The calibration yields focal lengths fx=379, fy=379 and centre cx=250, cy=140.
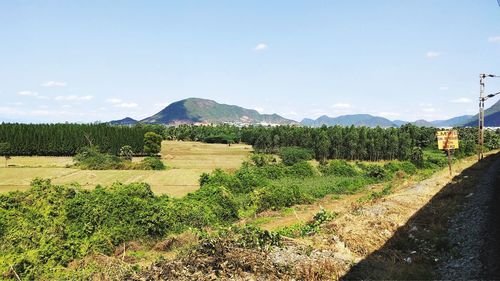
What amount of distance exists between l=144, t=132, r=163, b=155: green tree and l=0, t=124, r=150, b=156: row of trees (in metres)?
2.90

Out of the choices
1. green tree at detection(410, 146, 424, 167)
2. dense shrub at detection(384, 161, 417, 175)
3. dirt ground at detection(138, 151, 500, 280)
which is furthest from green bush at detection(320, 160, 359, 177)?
dirt ground at detection(138, 151, 500, 280)

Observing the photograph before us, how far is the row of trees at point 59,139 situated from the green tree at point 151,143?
2.90 m

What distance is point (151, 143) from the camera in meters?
111

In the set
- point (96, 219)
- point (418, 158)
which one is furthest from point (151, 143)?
point (96, 219)

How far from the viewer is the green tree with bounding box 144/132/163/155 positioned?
111 m

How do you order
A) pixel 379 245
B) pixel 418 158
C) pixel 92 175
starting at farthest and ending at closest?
pixel 418 158 < pixel 92 175 < pixel 379 245

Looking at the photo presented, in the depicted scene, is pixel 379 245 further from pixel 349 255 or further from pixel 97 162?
pixel 97 162

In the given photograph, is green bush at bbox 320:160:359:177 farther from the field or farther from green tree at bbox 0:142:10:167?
green tree at bbox 0:142:10:167

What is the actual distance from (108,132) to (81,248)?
9662 centimetres

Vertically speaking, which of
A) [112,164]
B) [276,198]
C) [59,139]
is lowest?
[276,198]

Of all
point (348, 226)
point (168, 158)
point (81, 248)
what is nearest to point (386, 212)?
point (348, 226)

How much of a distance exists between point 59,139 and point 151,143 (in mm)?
24697

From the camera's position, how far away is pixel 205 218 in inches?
1163

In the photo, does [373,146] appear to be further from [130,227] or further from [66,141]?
[130,227]
